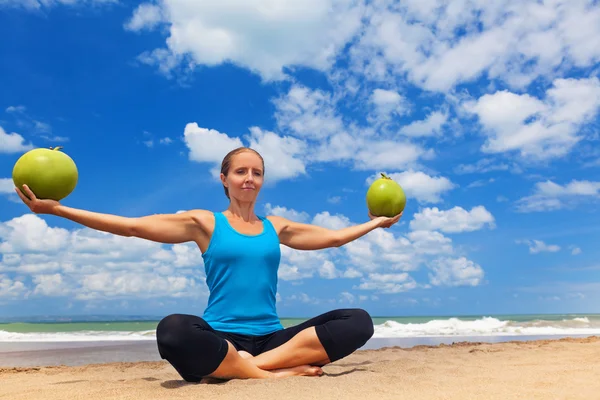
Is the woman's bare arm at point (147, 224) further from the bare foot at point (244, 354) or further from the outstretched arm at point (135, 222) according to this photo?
the bare foot at point (244, 354)

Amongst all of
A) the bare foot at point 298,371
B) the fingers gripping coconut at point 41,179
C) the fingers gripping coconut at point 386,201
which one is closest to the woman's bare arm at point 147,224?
the fingers gripping coconut at point 41,179

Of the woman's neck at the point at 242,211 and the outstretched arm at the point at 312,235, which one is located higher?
the woman's neck at the point at 242,211

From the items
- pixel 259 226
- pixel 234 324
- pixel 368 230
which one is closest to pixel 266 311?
pixel 234 324

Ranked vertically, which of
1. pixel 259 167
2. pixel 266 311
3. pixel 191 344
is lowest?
pixel 191 344

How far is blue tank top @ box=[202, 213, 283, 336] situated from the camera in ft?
12.2

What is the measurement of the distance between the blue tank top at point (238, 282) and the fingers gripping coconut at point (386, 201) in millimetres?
1319

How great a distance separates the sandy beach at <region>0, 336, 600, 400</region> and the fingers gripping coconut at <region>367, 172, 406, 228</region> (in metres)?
1.30

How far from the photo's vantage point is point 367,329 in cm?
380

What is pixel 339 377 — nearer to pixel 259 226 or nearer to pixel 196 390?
pixel 196 390

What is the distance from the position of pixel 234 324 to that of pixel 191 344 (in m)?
0.49

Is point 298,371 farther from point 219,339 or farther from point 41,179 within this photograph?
point 41,179

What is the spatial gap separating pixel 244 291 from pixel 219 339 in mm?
468

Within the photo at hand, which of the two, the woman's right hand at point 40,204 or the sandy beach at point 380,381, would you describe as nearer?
the sandy beach at point 380,381

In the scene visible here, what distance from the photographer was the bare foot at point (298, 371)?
3622 mm
